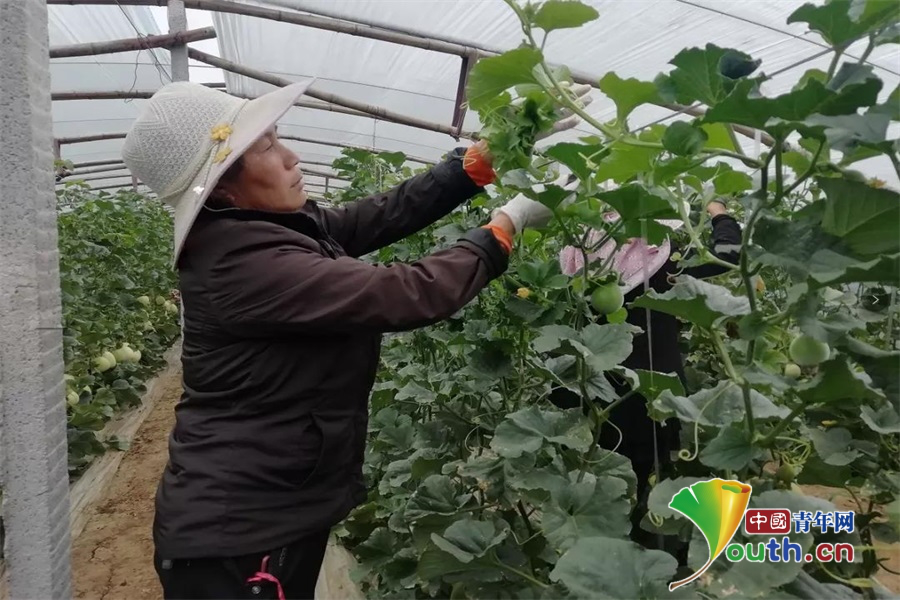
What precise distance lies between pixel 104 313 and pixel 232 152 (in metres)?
3.38

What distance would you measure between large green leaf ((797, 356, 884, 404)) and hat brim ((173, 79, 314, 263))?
1014mm

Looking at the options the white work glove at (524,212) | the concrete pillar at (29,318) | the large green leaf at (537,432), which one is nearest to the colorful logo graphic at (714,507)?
the large green leaf at (537,432)

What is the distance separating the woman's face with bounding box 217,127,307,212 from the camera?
1285mm

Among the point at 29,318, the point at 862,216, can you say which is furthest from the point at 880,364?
the point at 29,318

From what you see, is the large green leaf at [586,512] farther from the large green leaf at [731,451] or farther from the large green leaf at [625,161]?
the large green leaf at [625,161]

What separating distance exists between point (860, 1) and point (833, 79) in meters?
0.08

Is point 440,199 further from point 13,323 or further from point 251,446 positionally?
point 13,323

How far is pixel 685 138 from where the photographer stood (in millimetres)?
749

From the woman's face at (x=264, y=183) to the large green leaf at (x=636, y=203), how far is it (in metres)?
0.67

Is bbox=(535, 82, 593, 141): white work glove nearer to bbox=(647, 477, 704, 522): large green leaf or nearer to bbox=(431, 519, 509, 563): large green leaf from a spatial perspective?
bbox=(647, 477, 704, 522): large green leaf

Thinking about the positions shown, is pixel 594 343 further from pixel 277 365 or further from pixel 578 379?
pixel 277 365

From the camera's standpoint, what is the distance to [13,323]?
5.15ft

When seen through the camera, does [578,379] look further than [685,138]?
Yes

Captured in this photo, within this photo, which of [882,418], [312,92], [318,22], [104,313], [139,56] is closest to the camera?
[882,418]
